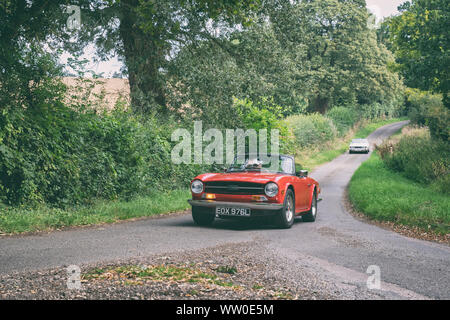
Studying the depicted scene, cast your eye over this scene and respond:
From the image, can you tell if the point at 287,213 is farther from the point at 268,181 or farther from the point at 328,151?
the point at 328,151

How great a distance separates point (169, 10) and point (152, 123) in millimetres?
4329

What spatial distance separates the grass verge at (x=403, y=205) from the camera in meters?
11.4

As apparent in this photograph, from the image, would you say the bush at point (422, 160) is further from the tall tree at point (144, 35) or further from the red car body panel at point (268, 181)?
the tall tree at point (144, 35)

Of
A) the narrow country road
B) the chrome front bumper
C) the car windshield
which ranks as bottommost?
the narrow country road

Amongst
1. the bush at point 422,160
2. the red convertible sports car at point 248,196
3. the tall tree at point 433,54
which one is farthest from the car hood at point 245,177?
the tall tree at point 433,54

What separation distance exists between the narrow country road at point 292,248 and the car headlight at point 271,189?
81 centimetres

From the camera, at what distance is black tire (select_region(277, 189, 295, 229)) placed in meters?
10.0

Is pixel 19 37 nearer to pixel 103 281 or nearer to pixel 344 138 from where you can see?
pixel 103 281

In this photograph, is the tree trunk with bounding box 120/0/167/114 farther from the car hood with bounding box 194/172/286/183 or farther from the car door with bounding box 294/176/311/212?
the car door with bounding box 294/176/311/212

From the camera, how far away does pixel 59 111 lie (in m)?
12.0

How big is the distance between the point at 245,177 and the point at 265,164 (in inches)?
53.3

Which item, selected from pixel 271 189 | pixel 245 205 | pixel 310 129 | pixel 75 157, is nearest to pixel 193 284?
pixel 245 205

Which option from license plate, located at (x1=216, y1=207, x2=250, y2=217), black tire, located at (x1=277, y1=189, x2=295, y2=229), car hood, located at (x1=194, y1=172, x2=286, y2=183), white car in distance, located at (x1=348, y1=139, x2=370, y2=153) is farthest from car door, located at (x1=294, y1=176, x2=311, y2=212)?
white car in distance, located at (x1=348, y1=139, x2=370, y2=153)
